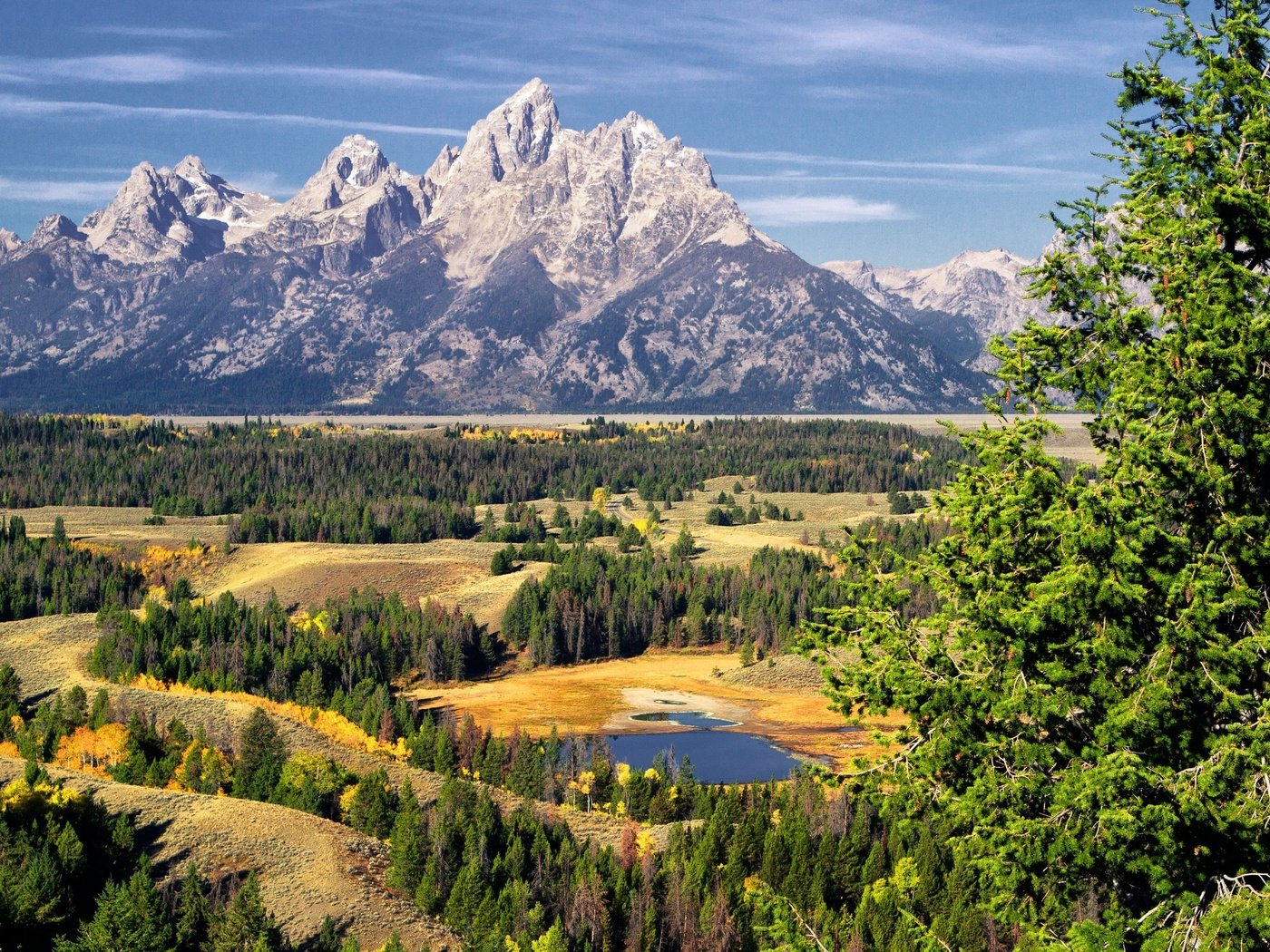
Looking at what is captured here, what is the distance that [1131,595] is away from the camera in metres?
19.4

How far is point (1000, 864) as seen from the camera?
69.6 ft

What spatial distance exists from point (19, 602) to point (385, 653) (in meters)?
58.4

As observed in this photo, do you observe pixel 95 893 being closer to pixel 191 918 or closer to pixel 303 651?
pixel 191 918

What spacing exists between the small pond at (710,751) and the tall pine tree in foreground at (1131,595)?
106 m

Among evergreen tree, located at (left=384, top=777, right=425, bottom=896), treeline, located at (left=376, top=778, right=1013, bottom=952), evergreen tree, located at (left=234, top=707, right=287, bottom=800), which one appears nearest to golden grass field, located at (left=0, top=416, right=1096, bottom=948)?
evergreen tree, located at (left=384, top=777, right=425, bottom=896)

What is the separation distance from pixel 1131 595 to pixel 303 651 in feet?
507

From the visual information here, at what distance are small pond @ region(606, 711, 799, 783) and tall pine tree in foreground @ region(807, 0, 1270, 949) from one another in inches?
4182

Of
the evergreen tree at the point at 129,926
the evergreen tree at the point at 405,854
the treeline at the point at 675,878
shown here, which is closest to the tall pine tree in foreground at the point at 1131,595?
the treeline at the point at 675,878

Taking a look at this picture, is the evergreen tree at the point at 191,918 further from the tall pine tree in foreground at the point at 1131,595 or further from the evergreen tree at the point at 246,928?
the tall pine tree in foreground at the point at 1131,595

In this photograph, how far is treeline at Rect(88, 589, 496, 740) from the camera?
490 feet

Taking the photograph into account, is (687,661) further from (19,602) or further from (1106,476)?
(1106,476)

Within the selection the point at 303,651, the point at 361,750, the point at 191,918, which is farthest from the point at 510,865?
the point at 303,651

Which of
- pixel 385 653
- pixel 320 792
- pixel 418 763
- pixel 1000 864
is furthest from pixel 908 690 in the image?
pixel 385 653

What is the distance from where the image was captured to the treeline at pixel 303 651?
149250 mm
